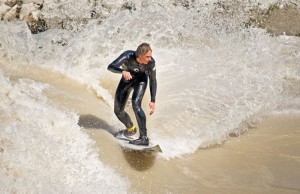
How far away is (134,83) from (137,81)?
0.23 feet

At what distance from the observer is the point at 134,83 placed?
7562mm

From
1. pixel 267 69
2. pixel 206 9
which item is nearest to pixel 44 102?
pixel 267 69

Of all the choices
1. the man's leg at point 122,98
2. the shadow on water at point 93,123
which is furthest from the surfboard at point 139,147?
the shadow on water at point 93,123

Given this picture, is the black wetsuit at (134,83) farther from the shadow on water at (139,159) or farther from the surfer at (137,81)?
the shadow on water at (139,159)

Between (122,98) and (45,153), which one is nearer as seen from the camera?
(45,153)

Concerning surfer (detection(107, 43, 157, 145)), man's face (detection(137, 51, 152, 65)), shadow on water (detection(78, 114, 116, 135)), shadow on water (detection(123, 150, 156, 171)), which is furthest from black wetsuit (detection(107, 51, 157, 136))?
shadow on water (detection(78, 114, 116, 135))

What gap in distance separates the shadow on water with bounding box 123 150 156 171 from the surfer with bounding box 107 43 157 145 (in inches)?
7.8

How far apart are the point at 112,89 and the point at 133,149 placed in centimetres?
278

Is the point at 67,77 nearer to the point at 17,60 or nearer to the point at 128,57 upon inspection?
the point at 17,60

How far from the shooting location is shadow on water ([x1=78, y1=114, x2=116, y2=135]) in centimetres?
817

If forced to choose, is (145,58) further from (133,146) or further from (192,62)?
(192,62)

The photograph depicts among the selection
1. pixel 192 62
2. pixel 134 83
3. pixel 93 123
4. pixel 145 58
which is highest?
pixel 145 58

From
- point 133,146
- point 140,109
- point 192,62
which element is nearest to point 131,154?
point 133,146

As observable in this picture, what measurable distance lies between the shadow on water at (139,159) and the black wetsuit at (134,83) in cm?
36
